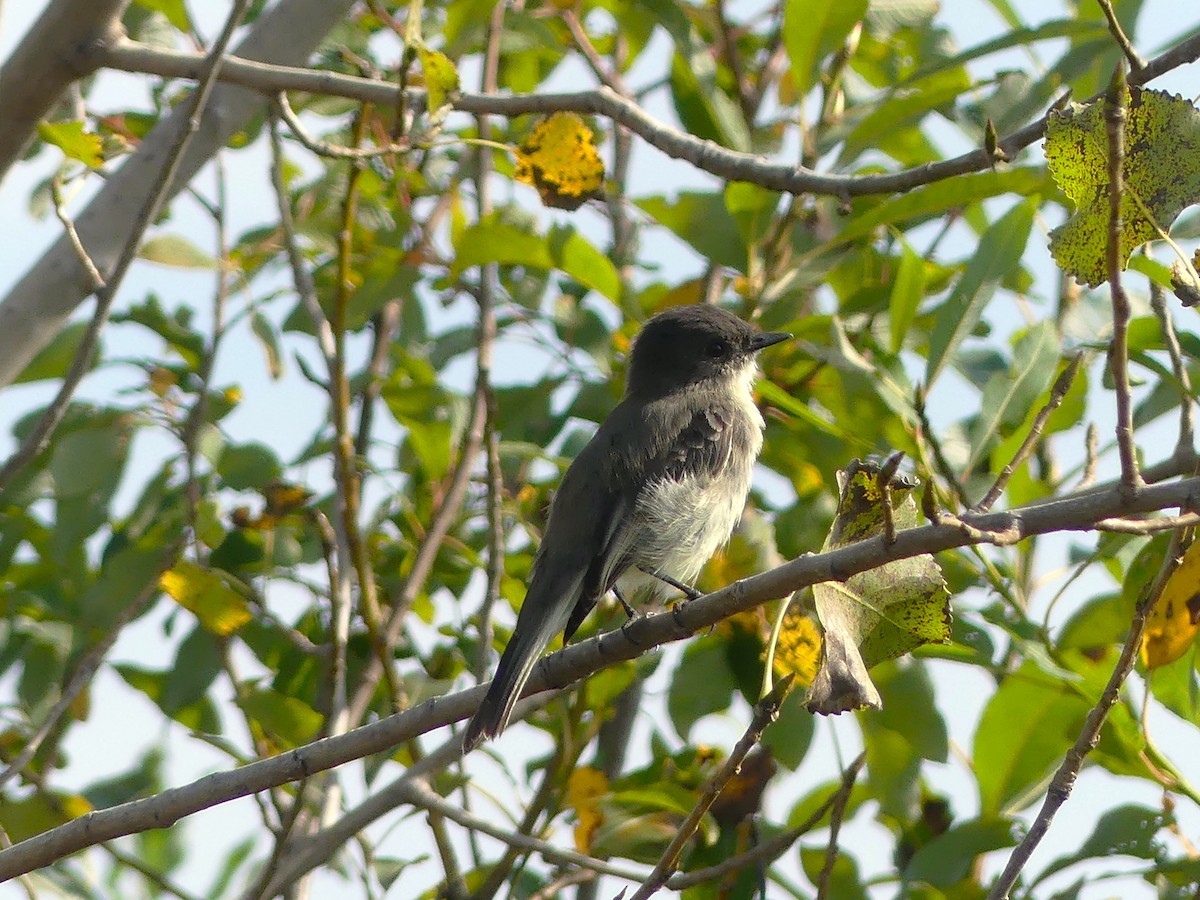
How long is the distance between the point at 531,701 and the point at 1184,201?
190 centimetres

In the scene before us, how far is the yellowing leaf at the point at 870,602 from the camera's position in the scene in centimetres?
211

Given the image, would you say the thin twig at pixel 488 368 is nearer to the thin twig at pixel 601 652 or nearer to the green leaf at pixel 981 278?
the thin twig at pixel 601 652

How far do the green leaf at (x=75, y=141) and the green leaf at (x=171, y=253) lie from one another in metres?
0.80

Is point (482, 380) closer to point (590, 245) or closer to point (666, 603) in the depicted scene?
point (590, 245)

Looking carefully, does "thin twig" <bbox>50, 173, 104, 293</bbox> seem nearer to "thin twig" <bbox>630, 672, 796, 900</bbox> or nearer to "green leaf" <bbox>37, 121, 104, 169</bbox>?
"green leaf" <bbox>37, 121, 104, 169</bbox>

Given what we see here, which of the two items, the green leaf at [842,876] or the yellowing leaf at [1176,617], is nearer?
the yellowing leaf at [1176,617]

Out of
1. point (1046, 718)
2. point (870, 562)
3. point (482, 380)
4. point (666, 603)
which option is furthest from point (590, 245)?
point (870, 562)

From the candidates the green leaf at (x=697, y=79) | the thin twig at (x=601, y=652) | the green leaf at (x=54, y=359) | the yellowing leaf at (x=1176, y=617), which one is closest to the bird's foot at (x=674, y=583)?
the thin twig at (x=601, y=652)

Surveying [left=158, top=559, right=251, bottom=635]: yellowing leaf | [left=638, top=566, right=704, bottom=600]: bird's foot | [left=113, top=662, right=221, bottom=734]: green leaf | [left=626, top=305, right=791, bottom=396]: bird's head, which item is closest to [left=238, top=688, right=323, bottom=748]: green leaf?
[left=158, top=559, right=251, bottom=635]: yellowing leaf

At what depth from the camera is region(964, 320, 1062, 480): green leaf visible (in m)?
3.36

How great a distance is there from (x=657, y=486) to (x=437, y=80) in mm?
1345

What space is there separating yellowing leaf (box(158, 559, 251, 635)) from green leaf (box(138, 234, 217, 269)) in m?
0.98

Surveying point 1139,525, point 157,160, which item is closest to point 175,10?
point 157,160

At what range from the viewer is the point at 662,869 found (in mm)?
2164
